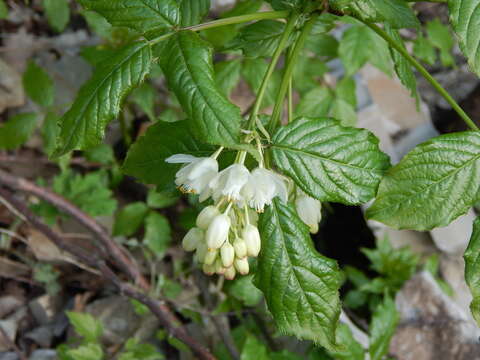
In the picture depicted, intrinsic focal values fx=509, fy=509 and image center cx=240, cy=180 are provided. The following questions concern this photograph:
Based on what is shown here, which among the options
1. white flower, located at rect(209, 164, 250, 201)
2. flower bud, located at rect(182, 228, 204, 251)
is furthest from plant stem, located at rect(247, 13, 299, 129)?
flower bud, located at rect(182, 228, 204, 251)

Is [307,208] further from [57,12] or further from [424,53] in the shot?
[57,12]

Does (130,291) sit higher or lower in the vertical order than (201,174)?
lower

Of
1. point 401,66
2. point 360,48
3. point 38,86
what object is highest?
point 401,66

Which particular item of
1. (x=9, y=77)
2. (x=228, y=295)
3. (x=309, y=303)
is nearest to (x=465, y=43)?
(x=309, y=303)

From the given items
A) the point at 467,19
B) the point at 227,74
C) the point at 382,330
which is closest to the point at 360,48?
the point at 227,74

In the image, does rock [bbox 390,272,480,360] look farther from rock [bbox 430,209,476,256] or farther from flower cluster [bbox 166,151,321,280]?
flower cluster [bbox 166,151,321,280]

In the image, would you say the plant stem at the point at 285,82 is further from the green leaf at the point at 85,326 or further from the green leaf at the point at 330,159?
the green leaf at the point at 85,326
